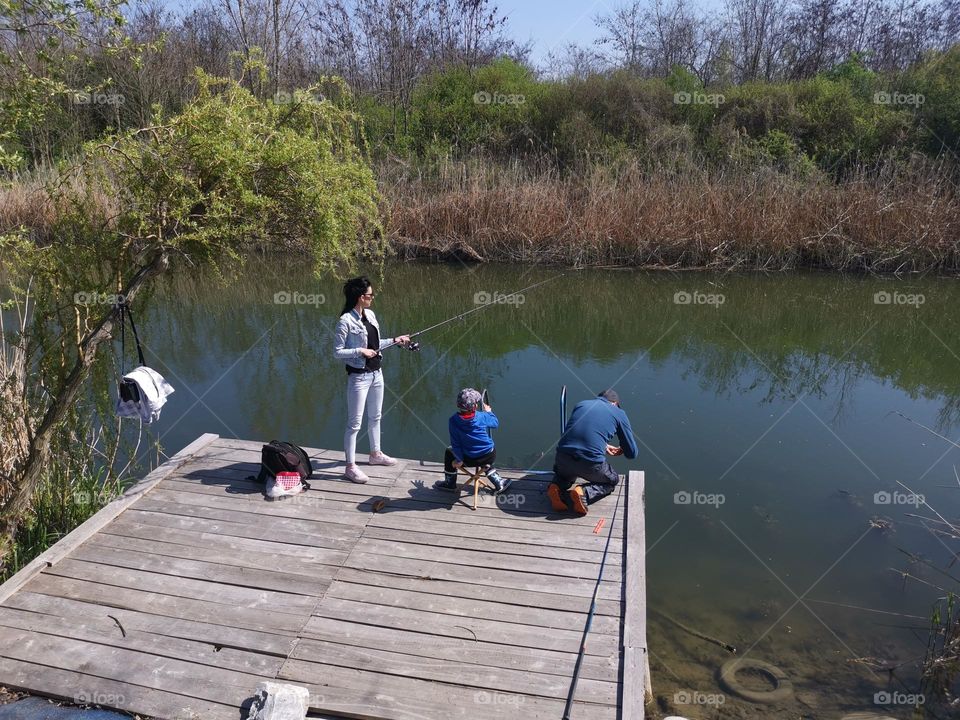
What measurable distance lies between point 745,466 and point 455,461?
3277 millimetres

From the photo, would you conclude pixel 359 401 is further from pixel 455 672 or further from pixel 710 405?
pixel 710 405

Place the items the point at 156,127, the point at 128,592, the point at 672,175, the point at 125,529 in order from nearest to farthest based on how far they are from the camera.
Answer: the point at 128,592 → the point at 156,127 → the point at 125,529 → the point at 672,175

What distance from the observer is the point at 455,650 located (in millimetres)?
3732

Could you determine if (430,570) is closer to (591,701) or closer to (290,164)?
(591,701)

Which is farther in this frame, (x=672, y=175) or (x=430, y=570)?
(x=672, y=175)

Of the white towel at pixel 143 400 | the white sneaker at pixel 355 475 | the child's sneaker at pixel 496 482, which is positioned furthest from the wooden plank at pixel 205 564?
the child's sneaker at pixel 496 482

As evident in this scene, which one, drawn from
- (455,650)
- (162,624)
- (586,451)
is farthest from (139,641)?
(586,451)

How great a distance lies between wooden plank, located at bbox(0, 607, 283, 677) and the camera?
12.0 ft

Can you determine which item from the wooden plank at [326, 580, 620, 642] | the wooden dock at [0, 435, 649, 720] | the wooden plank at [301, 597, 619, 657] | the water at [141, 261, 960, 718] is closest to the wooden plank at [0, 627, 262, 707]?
the wooden dock at [0, 435, 649, 720]

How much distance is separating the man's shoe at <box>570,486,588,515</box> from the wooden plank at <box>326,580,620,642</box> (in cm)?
92

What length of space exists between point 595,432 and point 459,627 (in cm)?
158

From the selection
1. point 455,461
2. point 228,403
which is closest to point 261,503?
point 455,461

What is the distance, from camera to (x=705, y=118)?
2083cm

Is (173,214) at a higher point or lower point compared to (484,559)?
higher
